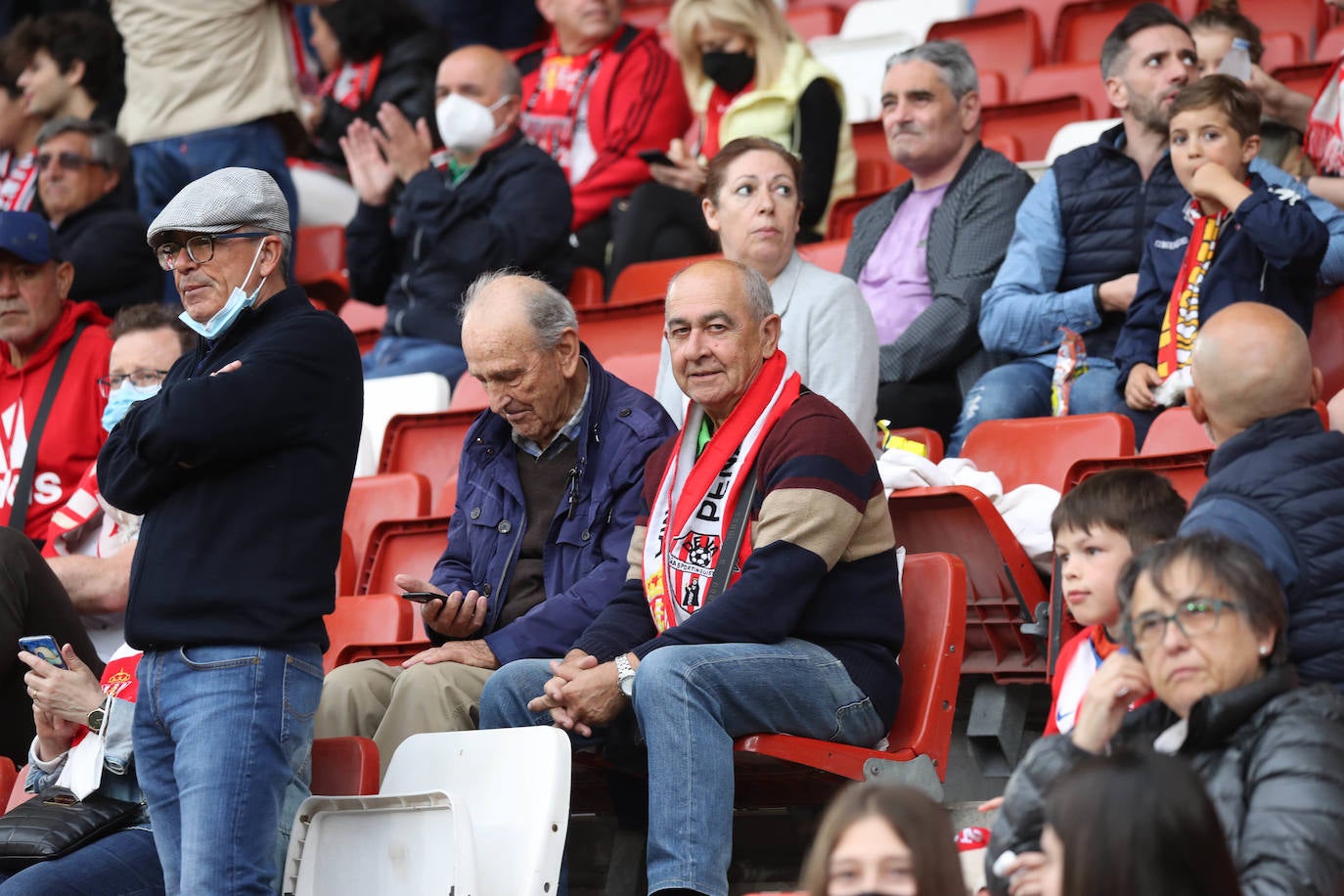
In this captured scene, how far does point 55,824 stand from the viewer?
10.2 feet

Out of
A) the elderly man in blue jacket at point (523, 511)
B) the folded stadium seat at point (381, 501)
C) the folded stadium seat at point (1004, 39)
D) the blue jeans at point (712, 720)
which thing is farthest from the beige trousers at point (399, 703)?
the folded stadium seat at point (1004, 39)

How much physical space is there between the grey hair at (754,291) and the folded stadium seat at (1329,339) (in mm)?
1532

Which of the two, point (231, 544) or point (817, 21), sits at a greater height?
point (817, 21)

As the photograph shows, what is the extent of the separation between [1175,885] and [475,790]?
1.44 m

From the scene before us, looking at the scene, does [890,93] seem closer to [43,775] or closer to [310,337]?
[310,337]

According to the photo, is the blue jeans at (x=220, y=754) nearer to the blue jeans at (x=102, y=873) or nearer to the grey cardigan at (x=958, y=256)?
the blue jeans at (x=102, y=873)

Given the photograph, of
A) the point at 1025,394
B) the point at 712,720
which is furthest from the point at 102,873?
the point at 1025,394

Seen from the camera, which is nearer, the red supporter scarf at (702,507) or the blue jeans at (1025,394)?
the red supporter scarf at (702,507)

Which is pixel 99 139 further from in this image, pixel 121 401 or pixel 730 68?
pixel 121 401

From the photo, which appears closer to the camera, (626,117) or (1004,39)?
(626,117)

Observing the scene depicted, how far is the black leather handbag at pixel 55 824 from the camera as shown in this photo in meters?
3.07

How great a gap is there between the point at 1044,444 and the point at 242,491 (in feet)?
6.55

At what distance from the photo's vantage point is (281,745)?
2801 mm

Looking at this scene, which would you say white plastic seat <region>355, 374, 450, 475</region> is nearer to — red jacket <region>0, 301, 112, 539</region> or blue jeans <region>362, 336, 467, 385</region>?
blue jeans <region>362, 336, 467, 385</region>
